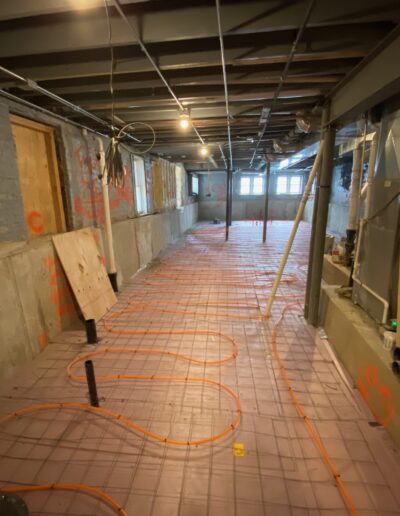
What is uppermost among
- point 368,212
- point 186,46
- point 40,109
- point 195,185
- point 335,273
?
point 186,46

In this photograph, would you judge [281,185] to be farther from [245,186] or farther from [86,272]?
[86,272]

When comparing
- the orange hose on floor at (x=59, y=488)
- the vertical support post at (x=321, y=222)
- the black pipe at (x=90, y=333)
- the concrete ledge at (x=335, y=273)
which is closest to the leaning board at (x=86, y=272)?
the black pipe at (x=90, y=333)

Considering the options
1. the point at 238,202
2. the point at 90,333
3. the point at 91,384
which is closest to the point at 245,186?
the point at 238,202

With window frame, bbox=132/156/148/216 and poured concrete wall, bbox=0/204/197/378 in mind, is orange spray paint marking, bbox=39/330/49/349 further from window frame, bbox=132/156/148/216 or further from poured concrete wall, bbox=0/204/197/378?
window frame, bbox=132/156/148/216

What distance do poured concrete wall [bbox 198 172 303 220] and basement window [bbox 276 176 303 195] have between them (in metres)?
0.19

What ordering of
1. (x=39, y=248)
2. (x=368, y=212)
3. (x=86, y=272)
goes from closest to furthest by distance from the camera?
(x=368, y=212), (x=39, y=248), (x=86, y=272)

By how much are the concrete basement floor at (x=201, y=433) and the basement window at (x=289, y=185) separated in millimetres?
11282

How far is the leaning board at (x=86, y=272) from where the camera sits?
9.53 feet

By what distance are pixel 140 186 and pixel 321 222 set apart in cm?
403

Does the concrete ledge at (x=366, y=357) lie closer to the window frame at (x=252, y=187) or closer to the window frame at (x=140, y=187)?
the window frame at (x=140, y=187)

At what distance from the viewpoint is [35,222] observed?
2789 millimetres

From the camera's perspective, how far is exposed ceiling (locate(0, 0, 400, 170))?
4.69 feet

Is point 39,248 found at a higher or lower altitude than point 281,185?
lower

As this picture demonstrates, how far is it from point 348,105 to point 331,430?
89.9 inches
